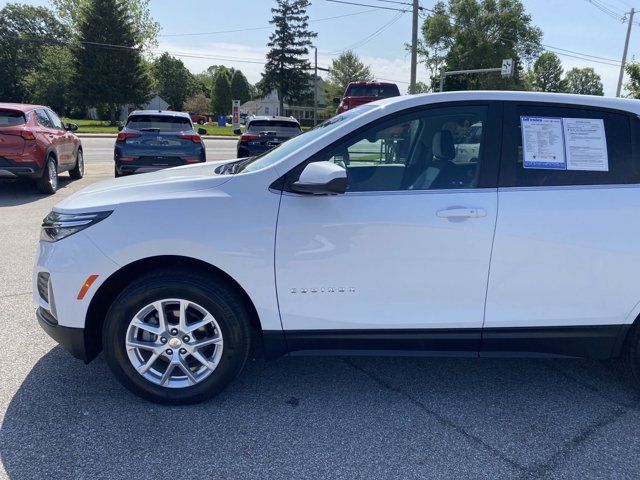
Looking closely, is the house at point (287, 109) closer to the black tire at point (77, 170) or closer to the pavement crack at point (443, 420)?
the black tire at point (77, 170)

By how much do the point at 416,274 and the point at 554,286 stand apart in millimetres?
782

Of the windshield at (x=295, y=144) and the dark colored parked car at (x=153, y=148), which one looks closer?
the windshield at (x=295, y=144)

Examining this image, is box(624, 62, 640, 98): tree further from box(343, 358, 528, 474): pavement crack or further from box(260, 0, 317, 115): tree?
box(260, 0, 317, 115): tree

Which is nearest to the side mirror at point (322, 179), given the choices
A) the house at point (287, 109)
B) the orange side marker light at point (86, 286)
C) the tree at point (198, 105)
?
the orange side marker light at point (86, 286)

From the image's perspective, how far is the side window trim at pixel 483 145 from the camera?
9.20 ft

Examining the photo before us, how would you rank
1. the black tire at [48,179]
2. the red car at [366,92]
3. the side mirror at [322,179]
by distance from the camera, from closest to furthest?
the side mirror at [322,179]
the black tire at [48,179]
the red car at [366,92]

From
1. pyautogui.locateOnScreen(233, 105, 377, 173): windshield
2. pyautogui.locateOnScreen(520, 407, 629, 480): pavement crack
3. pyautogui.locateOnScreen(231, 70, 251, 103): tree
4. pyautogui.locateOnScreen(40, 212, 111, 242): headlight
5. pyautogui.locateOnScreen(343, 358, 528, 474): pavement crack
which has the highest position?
pyautogui.locateOnScreen(231, 70, 251, 103): tree

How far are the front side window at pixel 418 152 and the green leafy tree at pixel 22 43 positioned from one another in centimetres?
6564

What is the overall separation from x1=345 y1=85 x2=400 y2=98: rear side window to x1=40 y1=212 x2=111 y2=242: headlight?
15.6 m

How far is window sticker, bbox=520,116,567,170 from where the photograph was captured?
112 inches

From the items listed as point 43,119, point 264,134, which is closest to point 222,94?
point 264,134

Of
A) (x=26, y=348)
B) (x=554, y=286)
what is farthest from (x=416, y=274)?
(x=26, y=348)

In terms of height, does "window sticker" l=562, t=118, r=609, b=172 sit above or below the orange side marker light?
above

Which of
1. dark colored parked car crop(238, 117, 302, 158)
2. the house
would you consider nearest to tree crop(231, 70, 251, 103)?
the house
